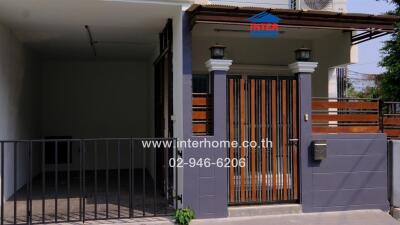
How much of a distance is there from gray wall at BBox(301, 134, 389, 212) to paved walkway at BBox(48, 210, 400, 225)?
0.45ft

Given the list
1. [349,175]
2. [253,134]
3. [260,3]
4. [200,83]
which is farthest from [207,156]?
[260,3]

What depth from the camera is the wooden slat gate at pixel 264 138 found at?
5.86 m

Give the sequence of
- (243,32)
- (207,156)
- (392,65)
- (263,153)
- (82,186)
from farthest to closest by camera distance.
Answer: (392,65) → (243,32) → (263,153) → (207,156) → (82,186)

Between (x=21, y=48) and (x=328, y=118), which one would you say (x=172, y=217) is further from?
(x=21, y=48)

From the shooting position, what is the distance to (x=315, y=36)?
798 cm

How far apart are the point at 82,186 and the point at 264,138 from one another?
266 cm

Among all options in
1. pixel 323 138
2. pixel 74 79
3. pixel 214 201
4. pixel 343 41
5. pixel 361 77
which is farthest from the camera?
pixel 361 77

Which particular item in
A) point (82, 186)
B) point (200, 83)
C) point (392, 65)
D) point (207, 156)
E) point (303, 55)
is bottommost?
point (82, 186)

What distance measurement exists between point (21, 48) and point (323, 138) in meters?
6.24

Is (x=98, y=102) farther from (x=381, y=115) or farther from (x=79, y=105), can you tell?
(x=381, y=115)

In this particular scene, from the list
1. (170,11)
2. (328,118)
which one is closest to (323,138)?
(328,118)

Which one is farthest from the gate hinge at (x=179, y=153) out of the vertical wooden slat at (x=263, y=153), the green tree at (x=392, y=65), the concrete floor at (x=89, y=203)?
the green tree at (x=392, y=65)

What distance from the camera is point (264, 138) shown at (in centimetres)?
596

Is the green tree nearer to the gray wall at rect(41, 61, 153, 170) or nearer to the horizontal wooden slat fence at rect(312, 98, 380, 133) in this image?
the horizontal wooden slat fence at rect(312, 98, 380, 133)
